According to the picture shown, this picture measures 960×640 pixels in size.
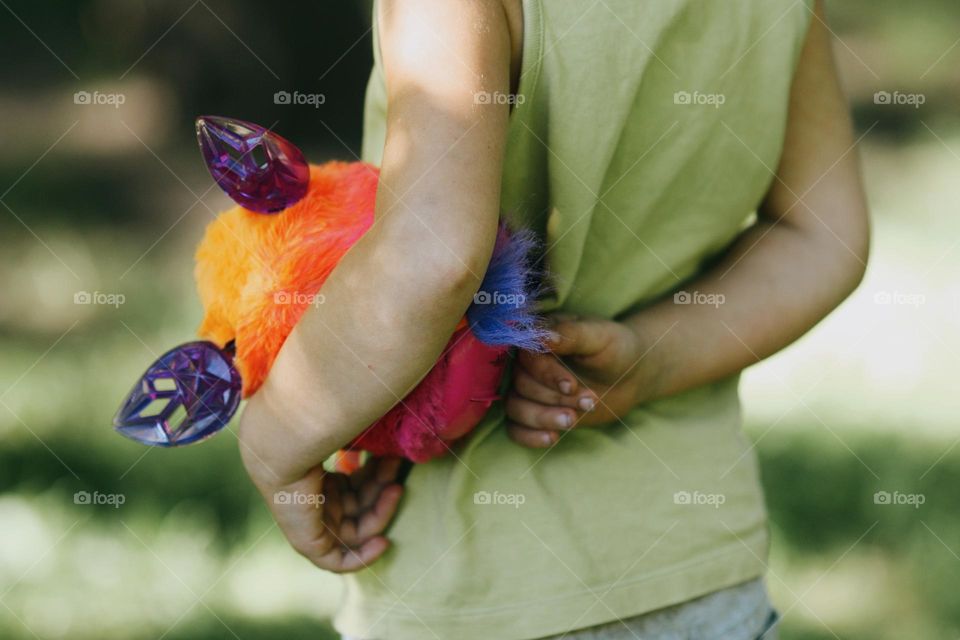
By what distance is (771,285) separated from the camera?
1.04 meters

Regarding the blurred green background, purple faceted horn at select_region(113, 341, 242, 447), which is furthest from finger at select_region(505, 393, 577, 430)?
the blurred green background

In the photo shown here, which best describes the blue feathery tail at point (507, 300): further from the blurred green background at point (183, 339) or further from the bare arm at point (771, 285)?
the blurred green background at point (183, 339)

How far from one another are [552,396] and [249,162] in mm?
327

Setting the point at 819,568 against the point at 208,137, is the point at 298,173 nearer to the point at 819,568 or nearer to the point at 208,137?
the point at 208,137

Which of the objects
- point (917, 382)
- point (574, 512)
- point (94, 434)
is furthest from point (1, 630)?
point (917, 382)

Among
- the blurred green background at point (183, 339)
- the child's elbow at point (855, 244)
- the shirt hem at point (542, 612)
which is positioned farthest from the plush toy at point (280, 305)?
the blurred green background at point (183, 339)

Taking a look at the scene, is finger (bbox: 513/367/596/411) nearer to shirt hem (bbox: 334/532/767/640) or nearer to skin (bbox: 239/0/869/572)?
skin (bbox: 239/0/869/572)

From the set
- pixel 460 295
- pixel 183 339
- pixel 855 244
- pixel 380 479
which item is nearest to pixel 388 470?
pixel 380 479

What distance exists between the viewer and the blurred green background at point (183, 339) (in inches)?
81.7

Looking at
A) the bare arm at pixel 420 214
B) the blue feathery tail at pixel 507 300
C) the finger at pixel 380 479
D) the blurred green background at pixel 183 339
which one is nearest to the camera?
the bare arm at pixel 420 214

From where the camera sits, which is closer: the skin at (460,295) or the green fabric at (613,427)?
the skin at (460,295)

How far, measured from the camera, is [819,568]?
2.18 meters

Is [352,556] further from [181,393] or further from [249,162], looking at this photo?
[249,162]

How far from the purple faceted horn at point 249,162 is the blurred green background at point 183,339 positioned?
1.29 meters
